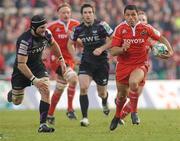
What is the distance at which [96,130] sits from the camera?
48.4ft

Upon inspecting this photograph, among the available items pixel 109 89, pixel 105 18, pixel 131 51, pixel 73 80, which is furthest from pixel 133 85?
pixel 105 18

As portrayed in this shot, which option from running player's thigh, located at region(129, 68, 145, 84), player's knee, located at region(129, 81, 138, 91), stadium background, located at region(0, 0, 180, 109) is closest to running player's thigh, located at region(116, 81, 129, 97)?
player's knee, located at region(129, 81, 138, 91)

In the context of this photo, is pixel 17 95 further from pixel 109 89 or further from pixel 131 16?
pixel 109 89

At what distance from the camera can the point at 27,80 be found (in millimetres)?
15180

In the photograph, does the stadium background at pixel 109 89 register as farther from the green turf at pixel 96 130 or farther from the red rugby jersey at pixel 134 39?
the red rugby jersey at pixel 134 39

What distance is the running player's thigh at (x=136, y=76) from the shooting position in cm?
1487

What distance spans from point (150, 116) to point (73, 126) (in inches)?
Result: 155

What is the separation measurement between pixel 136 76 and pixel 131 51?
0.61m

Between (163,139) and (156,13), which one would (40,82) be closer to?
(163,139)

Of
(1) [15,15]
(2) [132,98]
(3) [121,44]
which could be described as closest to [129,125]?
(2) [132,98]

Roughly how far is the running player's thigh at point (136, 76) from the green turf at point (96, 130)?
1.05 metres

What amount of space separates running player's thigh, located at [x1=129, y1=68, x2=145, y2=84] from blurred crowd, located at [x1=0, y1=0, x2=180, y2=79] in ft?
37.0

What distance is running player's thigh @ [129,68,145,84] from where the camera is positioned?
48.8 ft

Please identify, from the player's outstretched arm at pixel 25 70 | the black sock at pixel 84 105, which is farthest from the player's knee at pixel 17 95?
the player's outstretched arm at pixel 25 70
